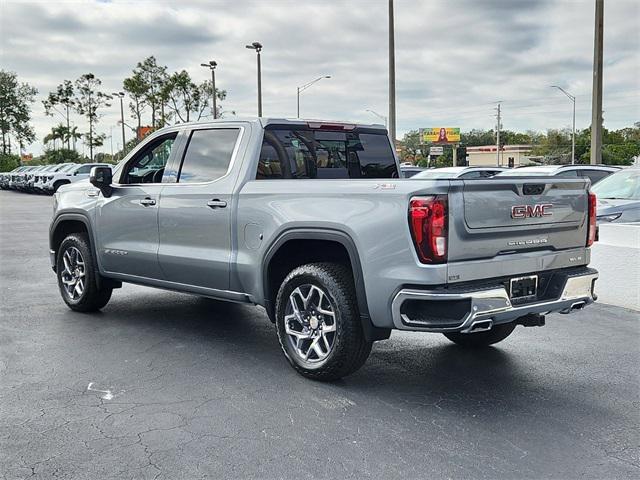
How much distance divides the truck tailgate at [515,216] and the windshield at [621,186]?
733 cm

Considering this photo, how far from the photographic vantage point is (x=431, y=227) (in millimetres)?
4375

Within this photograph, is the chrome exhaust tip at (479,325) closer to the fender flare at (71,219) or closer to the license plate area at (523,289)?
the license plate area at (523,289)

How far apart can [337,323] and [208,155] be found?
2168mm

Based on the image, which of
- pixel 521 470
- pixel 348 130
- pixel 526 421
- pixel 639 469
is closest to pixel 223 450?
pixel 521 470

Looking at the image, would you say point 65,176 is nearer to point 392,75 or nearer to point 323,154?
point 392,75

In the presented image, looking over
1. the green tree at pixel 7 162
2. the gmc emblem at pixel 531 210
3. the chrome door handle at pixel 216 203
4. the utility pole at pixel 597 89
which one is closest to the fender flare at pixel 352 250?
the chrome door handle at pixel 216 203

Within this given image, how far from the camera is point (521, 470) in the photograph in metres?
3.69

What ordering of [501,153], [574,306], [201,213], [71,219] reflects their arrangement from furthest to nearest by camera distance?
[501,153] < [71,219] < [201,213] < [574,306]

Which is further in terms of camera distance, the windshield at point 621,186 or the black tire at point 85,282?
the windshield at point 621,186

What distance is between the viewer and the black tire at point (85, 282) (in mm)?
7367

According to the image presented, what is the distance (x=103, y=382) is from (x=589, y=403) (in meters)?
3.43

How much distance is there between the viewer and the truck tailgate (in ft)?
14.6

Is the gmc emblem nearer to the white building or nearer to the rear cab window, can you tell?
the rear cab window

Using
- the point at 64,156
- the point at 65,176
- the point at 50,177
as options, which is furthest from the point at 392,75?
the point at 64,156
